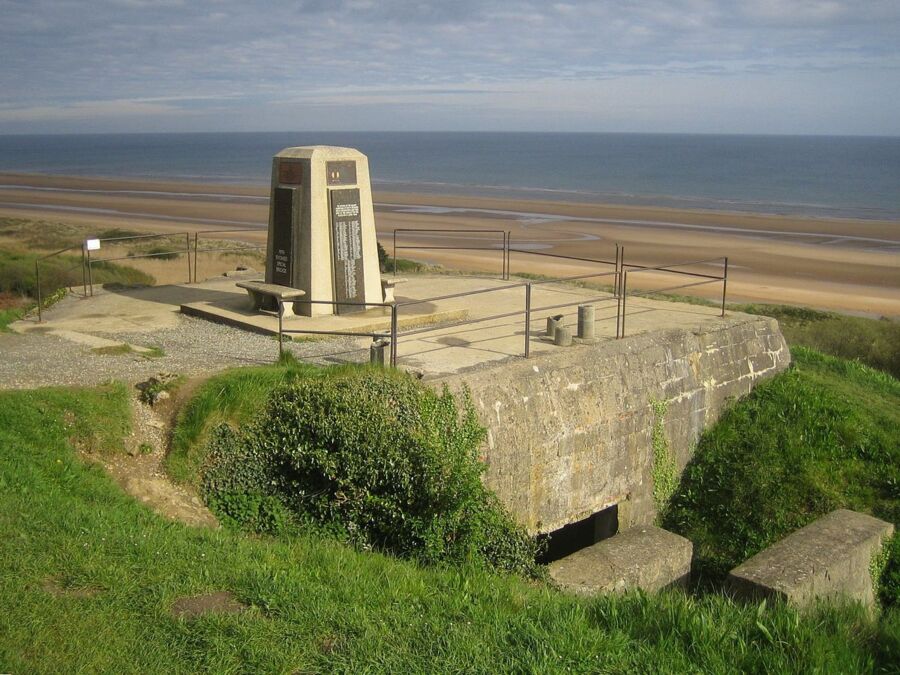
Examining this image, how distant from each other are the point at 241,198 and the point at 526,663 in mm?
59274

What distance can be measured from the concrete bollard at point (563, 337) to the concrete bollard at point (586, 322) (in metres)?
0.36

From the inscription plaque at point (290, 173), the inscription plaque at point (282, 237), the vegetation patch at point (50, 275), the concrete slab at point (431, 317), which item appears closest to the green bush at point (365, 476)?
the concrete slab at point (431, 317)

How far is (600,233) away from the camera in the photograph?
135ft

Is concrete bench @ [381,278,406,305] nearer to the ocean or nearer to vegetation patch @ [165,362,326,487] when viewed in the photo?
vegetation patch @ [165,362,326,487]

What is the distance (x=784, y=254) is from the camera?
35.2 meters

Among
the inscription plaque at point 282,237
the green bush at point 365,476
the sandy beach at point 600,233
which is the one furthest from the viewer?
the sandy beach at point 600,233

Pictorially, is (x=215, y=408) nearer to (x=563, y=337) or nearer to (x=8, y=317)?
(x=563, y=337)

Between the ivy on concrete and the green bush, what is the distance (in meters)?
3.26

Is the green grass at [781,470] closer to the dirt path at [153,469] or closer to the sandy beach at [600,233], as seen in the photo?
the dirt path at [153,469]

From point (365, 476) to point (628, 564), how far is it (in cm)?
282

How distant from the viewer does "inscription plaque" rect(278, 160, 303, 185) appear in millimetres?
12688

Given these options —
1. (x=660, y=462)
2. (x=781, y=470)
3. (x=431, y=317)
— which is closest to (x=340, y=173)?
(x=431, y=317)

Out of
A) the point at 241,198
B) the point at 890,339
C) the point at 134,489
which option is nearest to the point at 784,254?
the point at 890,339

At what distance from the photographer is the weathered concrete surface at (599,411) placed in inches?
391
